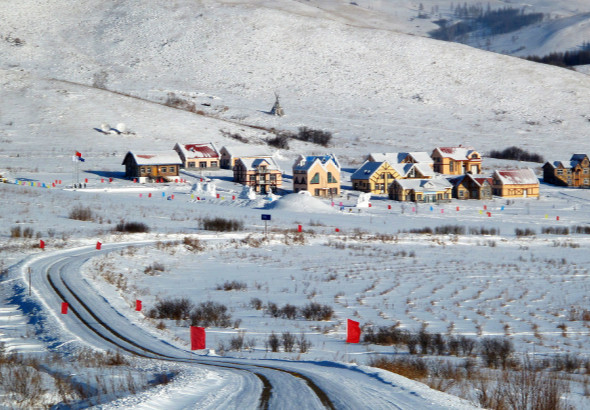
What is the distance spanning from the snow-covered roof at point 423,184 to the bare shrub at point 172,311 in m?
46.9

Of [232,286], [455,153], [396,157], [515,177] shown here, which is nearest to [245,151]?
[396,157]

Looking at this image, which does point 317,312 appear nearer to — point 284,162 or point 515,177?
point 515,177

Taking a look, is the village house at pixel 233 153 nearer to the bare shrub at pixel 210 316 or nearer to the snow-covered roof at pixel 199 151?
the snow-covered roof at pixel 199 151

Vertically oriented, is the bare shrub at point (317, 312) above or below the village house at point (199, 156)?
below

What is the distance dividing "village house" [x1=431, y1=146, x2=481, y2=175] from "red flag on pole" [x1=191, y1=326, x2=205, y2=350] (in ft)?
233

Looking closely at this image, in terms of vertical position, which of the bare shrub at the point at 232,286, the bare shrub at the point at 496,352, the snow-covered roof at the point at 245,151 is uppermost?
the snow-covered roof at the point at 245,151

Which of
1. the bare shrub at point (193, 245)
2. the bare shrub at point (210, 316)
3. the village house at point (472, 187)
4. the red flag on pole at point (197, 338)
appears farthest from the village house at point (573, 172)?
the red flag on pole at point (197, 338)

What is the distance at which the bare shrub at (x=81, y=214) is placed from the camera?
42.8 metres

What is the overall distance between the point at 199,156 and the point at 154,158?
843 cm

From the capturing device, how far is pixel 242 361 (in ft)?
44.0

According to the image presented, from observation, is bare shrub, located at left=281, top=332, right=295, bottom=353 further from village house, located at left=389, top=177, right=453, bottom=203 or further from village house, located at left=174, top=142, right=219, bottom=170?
village house, located at left=174, top=142, right=219, bottom=170

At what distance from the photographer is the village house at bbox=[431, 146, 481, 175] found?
272 ft

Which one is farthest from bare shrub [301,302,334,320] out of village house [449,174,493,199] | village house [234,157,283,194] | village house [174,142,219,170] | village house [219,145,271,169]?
village house [174,142,219,170]

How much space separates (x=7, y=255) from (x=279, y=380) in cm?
2203
